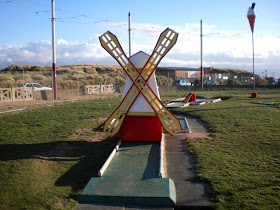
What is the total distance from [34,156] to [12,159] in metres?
0.57

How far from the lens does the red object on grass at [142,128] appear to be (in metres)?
9.19

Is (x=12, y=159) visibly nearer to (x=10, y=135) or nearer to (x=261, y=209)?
(x=10, y=135)

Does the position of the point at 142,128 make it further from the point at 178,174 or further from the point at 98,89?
the point at 98,89

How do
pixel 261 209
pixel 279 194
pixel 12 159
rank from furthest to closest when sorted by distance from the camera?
pixel 12 159, pixel 279 194, pixel 261 209

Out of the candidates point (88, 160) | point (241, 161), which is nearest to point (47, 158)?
point (88, 160)

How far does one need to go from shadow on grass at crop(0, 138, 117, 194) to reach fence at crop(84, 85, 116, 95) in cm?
2088

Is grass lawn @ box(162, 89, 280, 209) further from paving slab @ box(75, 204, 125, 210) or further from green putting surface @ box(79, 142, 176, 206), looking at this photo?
paving slab @ box(75, 204, 125, 210)

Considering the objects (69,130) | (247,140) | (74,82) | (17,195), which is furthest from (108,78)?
(17,195)

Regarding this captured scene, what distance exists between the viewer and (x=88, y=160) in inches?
311

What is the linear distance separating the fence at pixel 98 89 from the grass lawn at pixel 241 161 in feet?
64.1

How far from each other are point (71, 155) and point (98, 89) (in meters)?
23.8

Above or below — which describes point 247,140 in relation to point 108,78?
below

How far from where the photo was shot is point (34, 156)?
7.92 metres

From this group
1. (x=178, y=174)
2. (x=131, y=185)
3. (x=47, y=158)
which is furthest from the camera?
(x=47, y=158)
